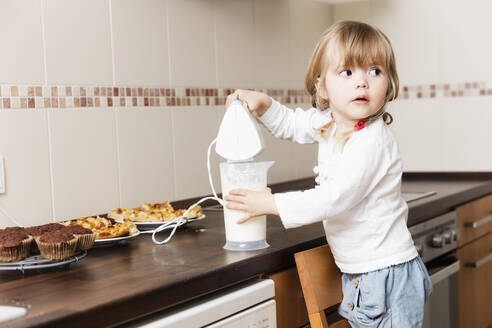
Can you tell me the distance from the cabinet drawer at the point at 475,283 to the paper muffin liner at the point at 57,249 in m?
1.49

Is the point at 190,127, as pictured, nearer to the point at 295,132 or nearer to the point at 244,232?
the point at 295,132

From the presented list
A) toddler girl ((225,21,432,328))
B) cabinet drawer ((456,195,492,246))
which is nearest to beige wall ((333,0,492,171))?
cabinet drawer ((456,195,492,246))

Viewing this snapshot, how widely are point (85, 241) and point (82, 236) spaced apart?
2cm

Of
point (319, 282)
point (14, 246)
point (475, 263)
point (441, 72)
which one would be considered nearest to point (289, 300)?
point (319, 282)

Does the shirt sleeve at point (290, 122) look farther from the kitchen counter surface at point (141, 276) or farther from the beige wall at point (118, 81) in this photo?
the beige wall at point (118, 81)

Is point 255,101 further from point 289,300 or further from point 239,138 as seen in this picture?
point 289,300

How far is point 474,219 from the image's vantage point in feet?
7.49

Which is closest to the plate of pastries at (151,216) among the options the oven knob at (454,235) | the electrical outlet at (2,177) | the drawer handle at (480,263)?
the electrical outlet at (2,177)

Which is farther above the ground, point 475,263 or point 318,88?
point 318,88

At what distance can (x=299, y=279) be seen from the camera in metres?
1.38

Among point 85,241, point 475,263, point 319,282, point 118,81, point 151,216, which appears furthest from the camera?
point 475,263

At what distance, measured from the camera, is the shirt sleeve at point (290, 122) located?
5.32 feet

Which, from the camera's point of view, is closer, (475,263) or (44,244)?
(44,244)

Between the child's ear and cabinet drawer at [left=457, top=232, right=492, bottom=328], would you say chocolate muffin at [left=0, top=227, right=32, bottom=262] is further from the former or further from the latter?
cabinet drawer at [left=457, top=232, right=492, bottom=328]
